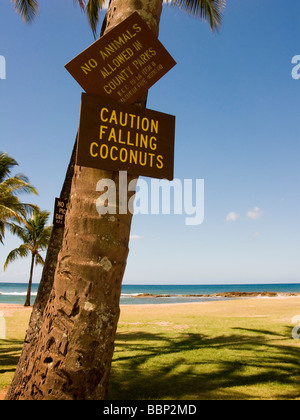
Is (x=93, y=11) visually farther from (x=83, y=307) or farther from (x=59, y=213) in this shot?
(x=83, y=307)

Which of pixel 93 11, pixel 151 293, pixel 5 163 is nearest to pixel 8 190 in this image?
pixel 5 163

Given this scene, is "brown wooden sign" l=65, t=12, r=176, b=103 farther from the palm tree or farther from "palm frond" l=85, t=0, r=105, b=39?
"palm frond" l=85, t=0, r=105, b=39

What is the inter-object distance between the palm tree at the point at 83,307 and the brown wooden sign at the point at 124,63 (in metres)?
0.68

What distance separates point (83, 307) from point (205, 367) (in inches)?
222

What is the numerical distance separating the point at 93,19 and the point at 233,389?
430 inches

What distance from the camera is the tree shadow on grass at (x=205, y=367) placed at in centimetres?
568

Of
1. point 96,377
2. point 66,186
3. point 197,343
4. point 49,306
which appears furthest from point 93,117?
point 197,343

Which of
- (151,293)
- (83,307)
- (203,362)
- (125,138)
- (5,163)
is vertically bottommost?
(151,293)

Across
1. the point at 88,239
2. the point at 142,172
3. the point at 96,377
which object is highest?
the point at 142,172

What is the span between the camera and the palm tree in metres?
2.49

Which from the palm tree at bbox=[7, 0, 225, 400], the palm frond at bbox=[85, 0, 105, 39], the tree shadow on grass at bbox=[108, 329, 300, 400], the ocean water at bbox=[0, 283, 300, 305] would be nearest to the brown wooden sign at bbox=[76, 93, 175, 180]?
the palm tree at bbox=[7, 0, 225, 400]

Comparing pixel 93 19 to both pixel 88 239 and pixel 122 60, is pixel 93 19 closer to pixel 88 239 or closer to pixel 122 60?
pixel 122 60

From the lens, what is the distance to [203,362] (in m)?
7.70

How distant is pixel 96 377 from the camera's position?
8.25 feet
